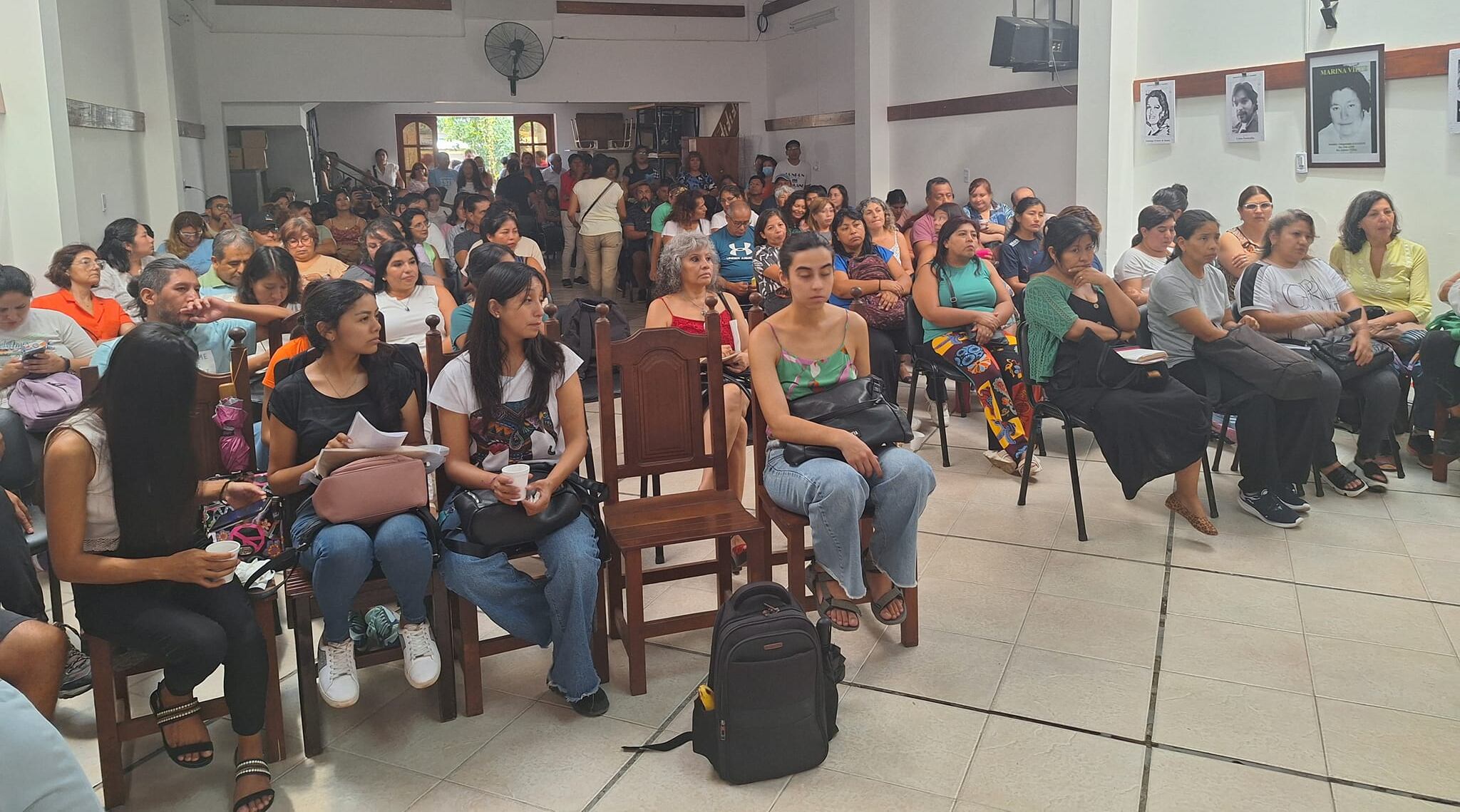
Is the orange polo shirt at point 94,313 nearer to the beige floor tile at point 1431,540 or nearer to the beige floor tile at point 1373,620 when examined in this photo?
the beige floor tile at point 1373,620

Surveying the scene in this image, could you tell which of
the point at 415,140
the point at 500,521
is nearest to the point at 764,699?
the point at 500,521

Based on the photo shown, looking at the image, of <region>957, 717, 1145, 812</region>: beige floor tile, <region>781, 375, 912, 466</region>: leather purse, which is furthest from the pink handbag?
<region>957, 717, 1145, 812</region>: beige floor tile

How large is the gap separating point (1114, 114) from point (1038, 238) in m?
1.42

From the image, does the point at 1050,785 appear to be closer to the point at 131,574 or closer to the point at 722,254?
the point at 131,574

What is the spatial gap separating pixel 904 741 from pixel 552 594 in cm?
92

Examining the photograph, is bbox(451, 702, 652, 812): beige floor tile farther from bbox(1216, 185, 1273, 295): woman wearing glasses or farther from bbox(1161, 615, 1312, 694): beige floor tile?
bbox(1216, 185, 1273, 295): woman wearing glasses

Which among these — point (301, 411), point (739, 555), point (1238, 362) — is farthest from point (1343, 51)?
point (301, 411)

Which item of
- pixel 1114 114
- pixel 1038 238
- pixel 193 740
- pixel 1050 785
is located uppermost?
pixel 1114 114

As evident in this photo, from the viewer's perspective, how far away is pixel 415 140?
16.0 meters

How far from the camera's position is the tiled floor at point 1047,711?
2.36 meters

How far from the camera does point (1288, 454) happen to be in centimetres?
414

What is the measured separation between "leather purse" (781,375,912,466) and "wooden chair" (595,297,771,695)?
0.76ft

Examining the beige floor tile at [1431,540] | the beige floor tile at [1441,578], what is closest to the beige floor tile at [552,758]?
the beige floor tile at [1441,578]

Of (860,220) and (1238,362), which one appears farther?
(860,220)
